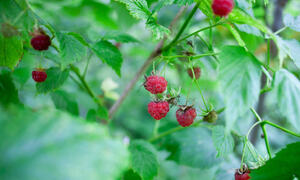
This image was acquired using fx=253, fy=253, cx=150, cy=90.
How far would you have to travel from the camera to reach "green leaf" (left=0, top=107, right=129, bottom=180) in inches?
15.6

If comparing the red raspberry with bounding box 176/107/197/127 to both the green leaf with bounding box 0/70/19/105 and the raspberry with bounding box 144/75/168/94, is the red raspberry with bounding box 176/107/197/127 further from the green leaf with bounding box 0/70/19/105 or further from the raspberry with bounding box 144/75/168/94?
the green leaf with bounding box 0/70/19/105

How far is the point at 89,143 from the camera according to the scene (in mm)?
442

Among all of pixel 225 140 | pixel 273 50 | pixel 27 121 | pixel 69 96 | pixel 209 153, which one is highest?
pixel 273 50

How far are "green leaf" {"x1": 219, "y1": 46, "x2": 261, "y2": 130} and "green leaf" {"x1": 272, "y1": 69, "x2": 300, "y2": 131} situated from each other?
7cm

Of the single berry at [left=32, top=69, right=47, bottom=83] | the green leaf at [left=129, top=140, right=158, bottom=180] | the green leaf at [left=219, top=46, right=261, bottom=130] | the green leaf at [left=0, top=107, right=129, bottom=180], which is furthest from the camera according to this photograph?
the green leaf at [left=129, top=140, right=158, bottom=180]

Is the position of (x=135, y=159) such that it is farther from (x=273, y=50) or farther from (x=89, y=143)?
(x=273, y=50)

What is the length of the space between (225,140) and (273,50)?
46.6 inches

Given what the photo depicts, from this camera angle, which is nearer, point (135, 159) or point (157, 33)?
point (157, 33)

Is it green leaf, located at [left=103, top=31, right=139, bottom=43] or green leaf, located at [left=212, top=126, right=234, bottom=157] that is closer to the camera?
green leaf, located at [left=212, top=126, right=234, bottom=157]

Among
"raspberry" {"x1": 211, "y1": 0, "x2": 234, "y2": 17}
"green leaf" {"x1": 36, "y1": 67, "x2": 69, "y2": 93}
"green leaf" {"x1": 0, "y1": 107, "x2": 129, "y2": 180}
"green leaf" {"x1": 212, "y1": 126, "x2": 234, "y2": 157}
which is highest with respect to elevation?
"raspberry" {"x1": 211, "y1": 0, "x2": 234, "y2": 17}

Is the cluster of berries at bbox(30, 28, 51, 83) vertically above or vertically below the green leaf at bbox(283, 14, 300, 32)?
below

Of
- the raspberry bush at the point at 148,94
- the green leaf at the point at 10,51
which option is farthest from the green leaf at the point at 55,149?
the green leaf at the point at 10,51

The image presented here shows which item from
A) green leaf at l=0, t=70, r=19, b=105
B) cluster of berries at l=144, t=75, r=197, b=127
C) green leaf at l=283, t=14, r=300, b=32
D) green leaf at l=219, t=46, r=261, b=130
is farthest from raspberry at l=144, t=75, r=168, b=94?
green leaf at l=283, t=14, r=300, b=32

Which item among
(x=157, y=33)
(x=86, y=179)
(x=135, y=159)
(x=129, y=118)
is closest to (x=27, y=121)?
(x=86, y=179)
